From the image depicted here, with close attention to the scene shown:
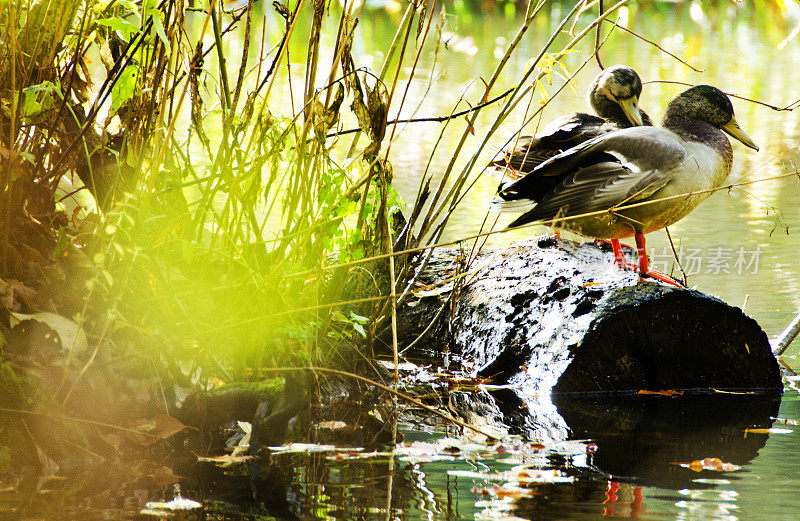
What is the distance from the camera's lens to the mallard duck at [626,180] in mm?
3621

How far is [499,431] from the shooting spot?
3.03 m

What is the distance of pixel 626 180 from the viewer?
3.62m

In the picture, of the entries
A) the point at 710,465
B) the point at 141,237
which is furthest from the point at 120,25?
the point at 710,465

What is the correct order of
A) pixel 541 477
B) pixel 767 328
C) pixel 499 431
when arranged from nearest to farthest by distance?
pixel 541 477 < pixel 499 431 < pixel 767 328

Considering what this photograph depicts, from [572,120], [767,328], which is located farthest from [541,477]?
[572,120]

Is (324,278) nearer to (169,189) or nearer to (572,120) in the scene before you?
(169,189)

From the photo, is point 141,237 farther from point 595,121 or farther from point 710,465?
point 595,121

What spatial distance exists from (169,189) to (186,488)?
0.88 metres

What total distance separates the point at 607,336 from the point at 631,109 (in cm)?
179

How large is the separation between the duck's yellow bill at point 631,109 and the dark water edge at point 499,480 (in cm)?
202

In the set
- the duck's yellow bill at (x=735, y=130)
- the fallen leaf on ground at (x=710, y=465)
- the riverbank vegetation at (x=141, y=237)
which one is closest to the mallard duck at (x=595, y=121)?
the duck's yellow bill at (x=735, y=130)

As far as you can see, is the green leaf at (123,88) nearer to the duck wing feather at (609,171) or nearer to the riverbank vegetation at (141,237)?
the riverbank vegetation at (141,237)

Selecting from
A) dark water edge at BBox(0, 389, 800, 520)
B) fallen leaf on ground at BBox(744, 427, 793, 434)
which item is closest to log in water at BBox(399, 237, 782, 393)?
dark water edge at BBox(0, 389, 800, 520)

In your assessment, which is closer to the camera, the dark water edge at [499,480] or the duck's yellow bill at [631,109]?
the dark water edge at [499,480]
